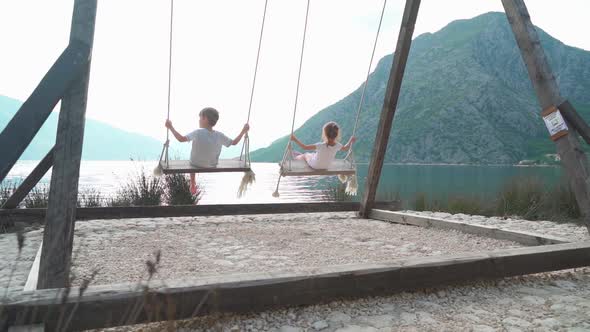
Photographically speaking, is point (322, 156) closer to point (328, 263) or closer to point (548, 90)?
point (328, 263)

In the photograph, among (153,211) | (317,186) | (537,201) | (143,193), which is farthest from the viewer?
(317,186)

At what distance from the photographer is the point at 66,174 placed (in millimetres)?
1978

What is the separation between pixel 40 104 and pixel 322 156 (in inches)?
145

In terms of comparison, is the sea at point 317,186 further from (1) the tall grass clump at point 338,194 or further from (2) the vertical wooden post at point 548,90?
(2) the vertical wooden post at point 548,90

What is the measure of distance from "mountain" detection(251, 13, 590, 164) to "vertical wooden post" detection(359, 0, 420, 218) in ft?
219

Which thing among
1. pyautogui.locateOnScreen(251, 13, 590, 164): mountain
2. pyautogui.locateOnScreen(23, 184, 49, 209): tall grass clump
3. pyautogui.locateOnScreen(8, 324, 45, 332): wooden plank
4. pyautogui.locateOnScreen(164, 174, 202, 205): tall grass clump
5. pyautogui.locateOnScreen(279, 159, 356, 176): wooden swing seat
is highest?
pyautogui.locateOnScreen(251, 13, 590, 164): mountain

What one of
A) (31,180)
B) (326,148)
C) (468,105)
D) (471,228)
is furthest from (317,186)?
(468,105)

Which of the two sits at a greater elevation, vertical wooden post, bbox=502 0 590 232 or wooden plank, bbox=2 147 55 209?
A: vertical wooden post, bbox=502 0 590 232

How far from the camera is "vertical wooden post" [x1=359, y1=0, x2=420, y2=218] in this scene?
417 cm

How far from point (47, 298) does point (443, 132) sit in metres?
74.8

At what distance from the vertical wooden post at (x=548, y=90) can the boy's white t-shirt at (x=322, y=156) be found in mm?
2442

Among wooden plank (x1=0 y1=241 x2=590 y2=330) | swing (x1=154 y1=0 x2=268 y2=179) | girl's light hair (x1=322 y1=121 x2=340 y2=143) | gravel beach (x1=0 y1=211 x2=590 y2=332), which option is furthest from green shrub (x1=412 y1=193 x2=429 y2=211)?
wooden plank (x1=0 y1=241 x2=590 y2=330)

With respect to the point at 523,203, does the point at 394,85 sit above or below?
above

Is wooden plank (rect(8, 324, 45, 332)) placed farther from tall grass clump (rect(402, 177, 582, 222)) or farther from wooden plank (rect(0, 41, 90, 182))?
tall grass clump (rect(402, 177, 582, 222))
